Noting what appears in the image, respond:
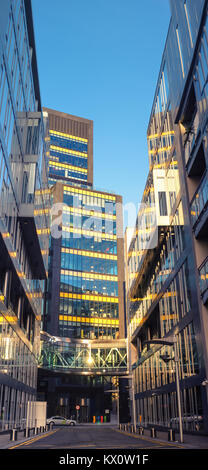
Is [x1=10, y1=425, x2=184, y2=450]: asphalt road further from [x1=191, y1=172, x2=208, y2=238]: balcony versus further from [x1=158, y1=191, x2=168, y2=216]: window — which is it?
[x1=158, y1=191, x2=168, y2=216]: window

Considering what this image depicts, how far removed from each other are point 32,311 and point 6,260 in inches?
775

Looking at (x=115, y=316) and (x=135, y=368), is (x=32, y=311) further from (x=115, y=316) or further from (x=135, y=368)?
(x=115, y=316)

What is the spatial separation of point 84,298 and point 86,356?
25824mm

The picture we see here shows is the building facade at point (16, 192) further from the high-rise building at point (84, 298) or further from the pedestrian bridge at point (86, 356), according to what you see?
the high-rise building at point (84, 298)

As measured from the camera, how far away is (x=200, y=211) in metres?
26.7

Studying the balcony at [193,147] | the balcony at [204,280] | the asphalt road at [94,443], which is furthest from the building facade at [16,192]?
the balcony at [204,280]

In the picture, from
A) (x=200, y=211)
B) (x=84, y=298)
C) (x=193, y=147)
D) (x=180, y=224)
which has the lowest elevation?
(x=200, y=211)

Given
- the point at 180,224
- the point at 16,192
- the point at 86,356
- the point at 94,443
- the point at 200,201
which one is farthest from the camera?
the point at 86,356

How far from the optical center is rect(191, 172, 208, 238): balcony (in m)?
25.4

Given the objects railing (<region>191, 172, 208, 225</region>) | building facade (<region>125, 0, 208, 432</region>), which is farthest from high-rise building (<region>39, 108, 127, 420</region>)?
railing (<region>191, 172, 208, 225</region>)

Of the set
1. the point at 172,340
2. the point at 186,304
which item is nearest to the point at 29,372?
the point at 186,304

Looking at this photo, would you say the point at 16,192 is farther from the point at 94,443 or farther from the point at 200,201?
the point at 94,443

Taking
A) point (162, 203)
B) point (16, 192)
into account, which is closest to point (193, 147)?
point (162, 203)

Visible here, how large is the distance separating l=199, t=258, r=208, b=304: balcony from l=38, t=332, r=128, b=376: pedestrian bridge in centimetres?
5350
